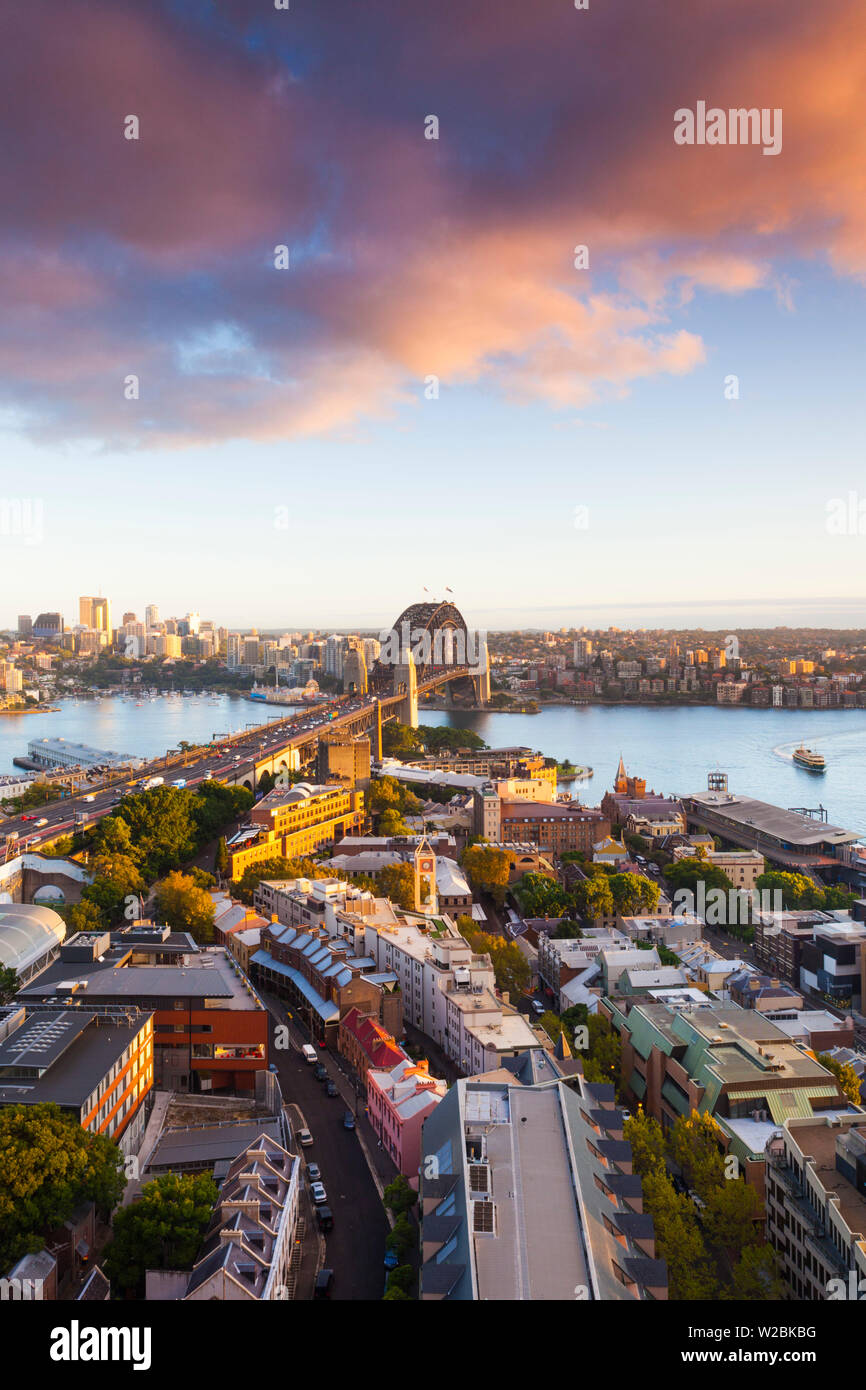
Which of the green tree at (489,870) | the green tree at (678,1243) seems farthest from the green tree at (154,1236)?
the green tree at (489,870)

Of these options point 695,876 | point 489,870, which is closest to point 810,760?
point 695,876

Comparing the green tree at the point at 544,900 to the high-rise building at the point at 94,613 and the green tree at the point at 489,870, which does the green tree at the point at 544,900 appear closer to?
the green tree at the point at 489,870

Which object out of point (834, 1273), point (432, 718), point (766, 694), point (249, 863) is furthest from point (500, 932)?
point (766, 694)

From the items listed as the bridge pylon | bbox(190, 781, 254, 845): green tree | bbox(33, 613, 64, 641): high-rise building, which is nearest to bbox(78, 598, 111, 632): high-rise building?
bbox(33, 613, 64, 641): high-rise building

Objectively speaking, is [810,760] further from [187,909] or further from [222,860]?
[187,909]
